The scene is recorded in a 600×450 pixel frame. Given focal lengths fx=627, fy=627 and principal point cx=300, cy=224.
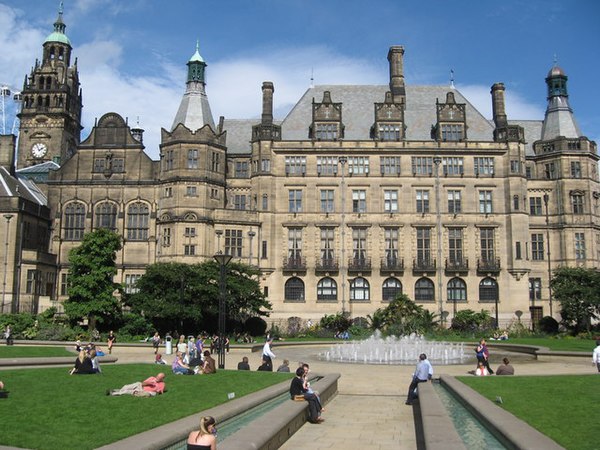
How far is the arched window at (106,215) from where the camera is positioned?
63031 mm

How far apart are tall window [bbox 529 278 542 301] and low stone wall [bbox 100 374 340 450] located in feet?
178

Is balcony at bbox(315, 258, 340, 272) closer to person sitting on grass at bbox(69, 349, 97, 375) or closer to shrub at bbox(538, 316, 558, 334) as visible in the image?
shrub at bbox(538, 316, 558, 334)

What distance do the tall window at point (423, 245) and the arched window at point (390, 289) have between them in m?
3.10

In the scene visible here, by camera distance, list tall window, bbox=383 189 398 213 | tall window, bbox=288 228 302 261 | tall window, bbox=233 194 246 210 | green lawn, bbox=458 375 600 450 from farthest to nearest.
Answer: tall window, bbox=233 194 246 210
tall window, bbox=383 189 398 213
tall window, bbox=288 228 302 261
green lawn, bbox=458 375 600 450

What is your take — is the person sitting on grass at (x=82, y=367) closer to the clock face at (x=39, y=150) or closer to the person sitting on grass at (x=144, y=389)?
the person sitting on grass at (x=144, y=389)

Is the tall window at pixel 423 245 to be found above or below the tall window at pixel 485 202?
below

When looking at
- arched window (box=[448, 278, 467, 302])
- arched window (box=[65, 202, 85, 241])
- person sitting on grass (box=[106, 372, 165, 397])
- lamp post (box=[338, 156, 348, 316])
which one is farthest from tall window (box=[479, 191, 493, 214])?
person sitting on grass (box=[106, 372, 165, 397])

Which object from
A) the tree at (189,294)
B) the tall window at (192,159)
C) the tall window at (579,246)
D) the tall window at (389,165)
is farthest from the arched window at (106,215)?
→ the tall window at (579,246)

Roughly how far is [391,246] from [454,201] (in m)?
7.99

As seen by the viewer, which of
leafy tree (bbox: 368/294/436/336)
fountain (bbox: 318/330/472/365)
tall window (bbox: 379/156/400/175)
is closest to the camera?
fountain (bbox: 318/330/472/365)

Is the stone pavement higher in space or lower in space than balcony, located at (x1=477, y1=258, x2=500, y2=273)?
lower

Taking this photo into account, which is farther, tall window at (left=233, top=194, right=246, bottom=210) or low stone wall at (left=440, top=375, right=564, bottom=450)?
tall window at (left=233, top=194, right=246, bottom=210)

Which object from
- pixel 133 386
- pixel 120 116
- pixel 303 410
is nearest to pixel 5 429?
pixel 133 386

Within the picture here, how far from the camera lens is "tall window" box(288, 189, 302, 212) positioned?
63781mm
